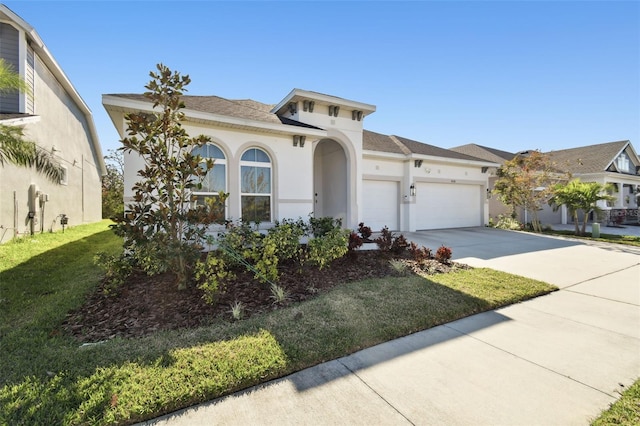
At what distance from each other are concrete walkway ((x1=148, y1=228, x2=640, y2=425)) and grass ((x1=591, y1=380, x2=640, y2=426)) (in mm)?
57

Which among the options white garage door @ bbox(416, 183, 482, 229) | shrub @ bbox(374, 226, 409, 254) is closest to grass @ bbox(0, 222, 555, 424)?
shrub @ bbox(374, 226, 409, 254)

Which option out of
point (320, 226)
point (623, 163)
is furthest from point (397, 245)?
point (623, 163)

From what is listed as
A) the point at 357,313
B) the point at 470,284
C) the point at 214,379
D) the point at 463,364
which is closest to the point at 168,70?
the point at 214,379

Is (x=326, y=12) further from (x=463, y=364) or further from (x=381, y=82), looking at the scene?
(x=463, y=364)

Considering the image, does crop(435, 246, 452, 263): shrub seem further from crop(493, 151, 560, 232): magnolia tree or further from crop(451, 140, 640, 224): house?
crop(451, 140, 640, 224): house

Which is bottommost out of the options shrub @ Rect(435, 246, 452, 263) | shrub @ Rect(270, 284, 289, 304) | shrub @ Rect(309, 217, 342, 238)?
shrub @ Rect(270, 284, 289, 304)

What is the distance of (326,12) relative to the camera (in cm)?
901

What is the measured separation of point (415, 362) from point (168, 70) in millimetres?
5889

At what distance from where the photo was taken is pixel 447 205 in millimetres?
15203

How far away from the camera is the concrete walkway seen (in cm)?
239

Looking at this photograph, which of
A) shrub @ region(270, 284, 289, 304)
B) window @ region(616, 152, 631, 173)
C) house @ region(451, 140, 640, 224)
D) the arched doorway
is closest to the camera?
shrub @ region(270, 284, 289, 304)

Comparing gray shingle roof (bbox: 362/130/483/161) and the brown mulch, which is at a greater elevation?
gray shingle roof (bbox: 362/130/483/161)

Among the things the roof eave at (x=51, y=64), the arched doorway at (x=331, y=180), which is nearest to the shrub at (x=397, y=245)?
the arched doorway at (x=331, y=180)

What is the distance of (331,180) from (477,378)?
987cm
